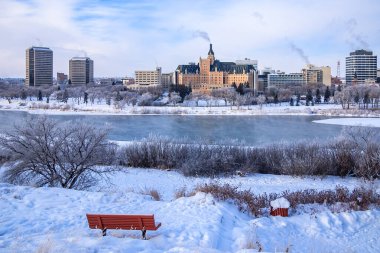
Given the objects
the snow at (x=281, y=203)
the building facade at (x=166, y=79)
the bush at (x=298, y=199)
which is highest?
the building facade at (x=166, y=79)

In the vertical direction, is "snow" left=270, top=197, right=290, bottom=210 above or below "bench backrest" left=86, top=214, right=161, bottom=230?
below

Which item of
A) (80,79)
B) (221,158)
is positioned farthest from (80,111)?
(80,79)

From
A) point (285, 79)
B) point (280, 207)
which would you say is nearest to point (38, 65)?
point (285, 79)

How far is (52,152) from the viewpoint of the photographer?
15.2 meters

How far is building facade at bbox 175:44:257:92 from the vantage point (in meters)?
123

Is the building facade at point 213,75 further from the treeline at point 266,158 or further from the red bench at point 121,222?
the red bench at point 121,222

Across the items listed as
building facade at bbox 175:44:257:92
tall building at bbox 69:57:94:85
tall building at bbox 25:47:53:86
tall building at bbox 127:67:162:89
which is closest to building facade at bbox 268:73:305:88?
building facade at bbox 175:44:257:92

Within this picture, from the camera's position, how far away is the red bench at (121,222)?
625 centimetres

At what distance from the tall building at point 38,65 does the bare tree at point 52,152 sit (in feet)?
501

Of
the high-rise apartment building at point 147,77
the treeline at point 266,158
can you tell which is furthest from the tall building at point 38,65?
the treeline at point 266,158

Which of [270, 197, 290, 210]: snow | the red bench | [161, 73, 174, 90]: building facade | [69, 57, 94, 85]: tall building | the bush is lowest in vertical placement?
the bush

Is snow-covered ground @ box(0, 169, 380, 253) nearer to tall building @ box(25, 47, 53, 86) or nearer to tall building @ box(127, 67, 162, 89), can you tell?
tall building @ box(127, 67, 162, 89)

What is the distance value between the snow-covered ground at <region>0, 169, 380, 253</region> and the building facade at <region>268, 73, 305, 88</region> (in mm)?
137880

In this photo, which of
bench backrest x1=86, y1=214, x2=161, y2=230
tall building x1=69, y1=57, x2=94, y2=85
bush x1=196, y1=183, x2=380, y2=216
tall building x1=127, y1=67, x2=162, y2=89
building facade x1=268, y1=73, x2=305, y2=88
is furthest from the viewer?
tall building x1=69, y1=57, x2=94, y2=85
